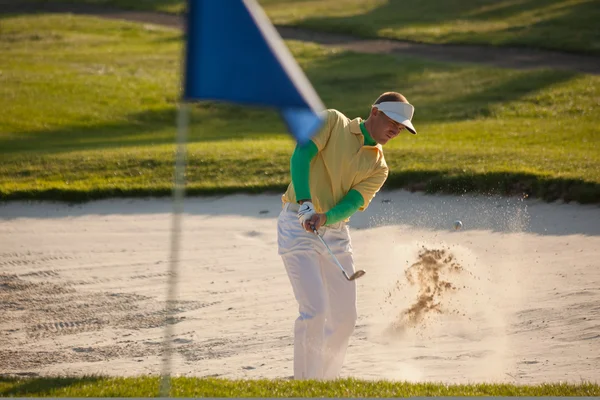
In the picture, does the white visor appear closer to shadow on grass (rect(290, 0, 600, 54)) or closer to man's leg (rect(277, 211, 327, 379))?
man's leg (rect(277, 211, 327, 379))

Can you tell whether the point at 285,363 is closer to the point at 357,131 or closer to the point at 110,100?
the point at 357,131

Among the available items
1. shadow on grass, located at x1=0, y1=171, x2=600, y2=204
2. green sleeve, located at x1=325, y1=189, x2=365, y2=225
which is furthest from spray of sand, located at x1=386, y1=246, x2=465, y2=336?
shadow on grass, located at x1=0, y1=171, x2=600, y2=204

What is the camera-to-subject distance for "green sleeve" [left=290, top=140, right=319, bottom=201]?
21.5 ft

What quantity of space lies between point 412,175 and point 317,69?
13.1m

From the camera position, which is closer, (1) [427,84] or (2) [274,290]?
(2) [274,290]

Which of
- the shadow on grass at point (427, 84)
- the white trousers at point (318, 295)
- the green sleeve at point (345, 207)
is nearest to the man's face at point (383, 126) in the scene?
the green sleeve at point (345, 207)

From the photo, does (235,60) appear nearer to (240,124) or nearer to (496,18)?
(240,124)

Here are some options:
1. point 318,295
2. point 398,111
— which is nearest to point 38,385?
point 318,295

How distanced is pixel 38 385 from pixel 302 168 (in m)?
2.40

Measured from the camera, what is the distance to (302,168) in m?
6.57

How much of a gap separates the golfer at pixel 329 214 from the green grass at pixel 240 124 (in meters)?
6.32

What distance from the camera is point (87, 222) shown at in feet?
41.3

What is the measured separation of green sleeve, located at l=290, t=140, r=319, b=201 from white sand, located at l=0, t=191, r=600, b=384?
1.97 meters

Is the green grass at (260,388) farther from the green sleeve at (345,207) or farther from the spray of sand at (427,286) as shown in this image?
the spray of sand at (427,286)
